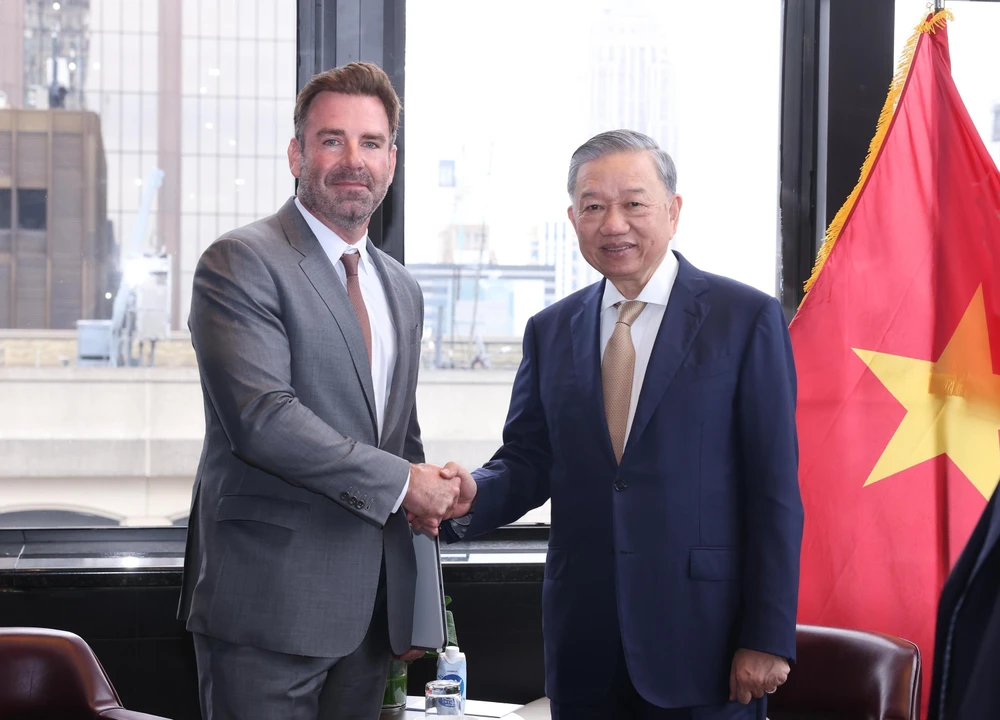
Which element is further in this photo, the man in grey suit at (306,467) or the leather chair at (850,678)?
the leather chair at (850,678)

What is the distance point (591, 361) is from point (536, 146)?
1586 mm

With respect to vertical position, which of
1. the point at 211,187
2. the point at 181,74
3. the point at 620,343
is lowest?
the point at 620,343

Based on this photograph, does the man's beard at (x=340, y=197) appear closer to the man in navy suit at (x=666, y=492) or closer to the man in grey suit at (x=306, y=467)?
the man in grey suit at (x=306, y=467)

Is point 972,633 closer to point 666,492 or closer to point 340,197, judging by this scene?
point 666,492

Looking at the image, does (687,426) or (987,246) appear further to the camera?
(987,246)

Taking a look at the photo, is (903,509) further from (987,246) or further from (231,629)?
(231,629)

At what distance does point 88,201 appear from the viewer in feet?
10.4

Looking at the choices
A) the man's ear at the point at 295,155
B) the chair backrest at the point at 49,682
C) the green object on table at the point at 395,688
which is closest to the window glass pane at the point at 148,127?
the man's ear at the point at 295,155

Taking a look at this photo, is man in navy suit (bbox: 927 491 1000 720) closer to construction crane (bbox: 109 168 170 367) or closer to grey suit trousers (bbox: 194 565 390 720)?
grey suit trousers (bbox: 194 565 390 720)

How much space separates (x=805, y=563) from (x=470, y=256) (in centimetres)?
145

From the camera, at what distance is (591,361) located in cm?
200

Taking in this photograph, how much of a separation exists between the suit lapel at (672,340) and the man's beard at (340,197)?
2.11 ft

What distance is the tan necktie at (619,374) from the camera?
6.40 ft

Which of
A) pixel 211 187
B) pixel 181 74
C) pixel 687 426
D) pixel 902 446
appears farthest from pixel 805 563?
pixel 181 74
